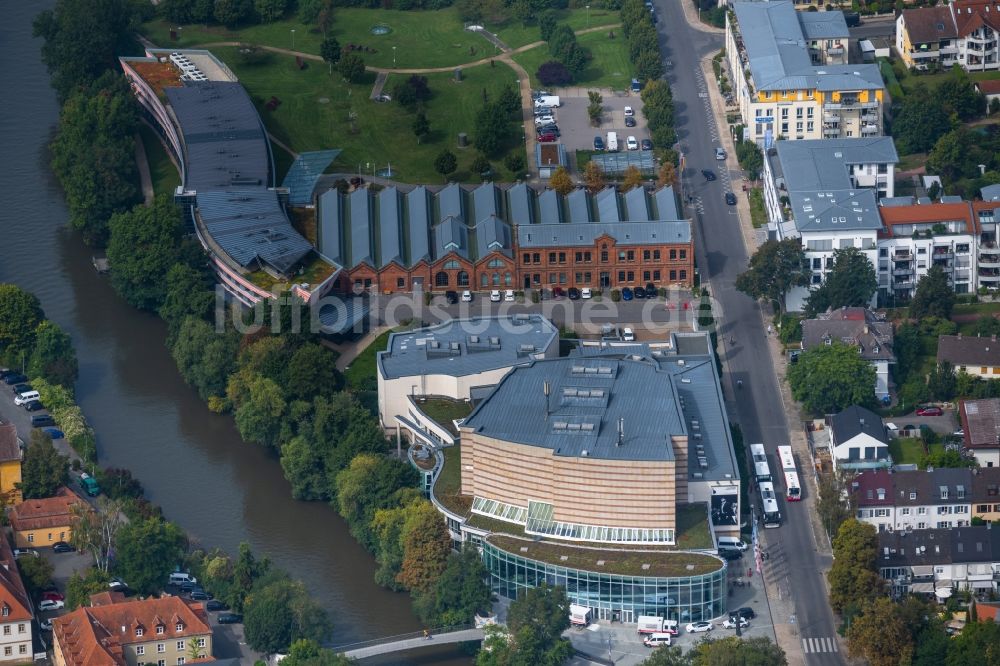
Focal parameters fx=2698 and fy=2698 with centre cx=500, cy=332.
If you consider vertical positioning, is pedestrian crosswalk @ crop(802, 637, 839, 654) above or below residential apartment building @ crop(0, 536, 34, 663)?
below

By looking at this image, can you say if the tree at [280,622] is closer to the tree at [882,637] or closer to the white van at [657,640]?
the white van at [657,640]

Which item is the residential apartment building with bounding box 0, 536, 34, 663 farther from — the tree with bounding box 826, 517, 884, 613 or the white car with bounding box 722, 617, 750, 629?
the tree with bounding box 826, 517, 884, 613

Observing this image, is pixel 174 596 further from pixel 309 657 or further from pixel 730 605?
pixel 730 605

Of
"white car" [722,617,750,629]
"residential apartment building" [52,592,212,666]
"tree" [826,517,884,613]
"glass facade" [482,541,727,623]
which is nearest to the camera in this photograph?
"residential apartment building" [52,592,212,666]

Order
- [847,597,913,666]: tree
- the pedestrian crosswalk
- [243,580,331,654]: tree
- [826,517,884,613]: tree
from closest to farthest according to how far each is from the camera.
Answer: [847,597,913,666]: tree → [243,580,331,654]: tree → the pedestrian crosswalk → [826,517,884,613]: tree

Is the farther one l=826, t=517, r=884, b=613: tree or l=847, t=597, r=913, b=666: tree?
l=826, t=517, r=884, b=613: tree

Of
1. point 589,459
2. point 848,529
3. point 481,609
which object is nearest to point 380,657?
point 481,609

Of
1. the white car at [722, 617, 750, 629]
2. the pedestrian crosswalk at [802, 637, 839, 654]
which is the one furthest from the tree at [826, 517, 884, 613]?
the white car at [722, 617, 750, 629]

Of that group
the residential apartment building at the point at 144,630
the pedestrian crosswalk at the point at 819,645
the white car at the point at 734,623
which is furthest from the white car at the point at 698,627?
the residential apartment building at the point at 144,630
